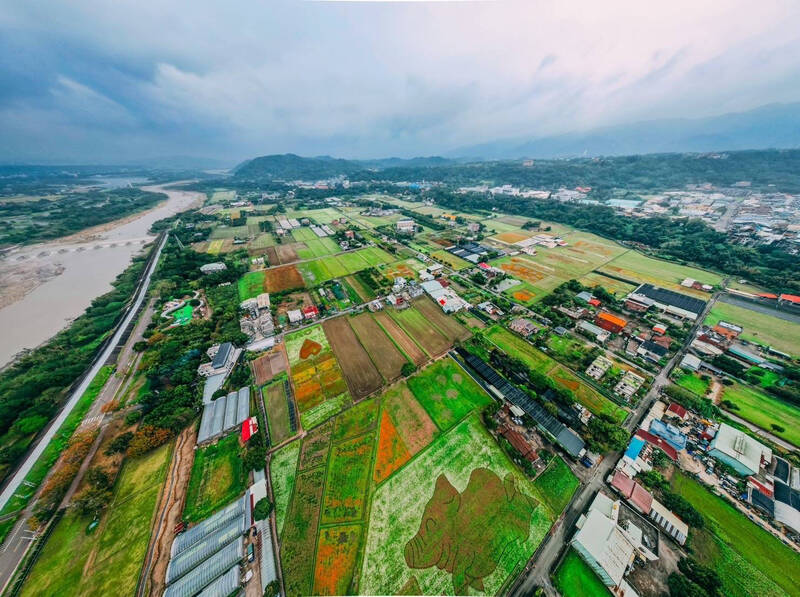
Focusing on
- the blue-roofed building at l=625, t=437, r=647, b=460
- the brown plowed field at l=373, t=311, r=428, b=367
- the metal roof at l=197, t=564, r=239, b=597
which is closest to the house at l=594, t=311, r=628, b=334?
the blue-roofed building at l=625, t=437, r=647, b=460

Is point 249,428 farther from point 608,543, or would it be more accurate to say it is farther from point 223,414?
point 608,543

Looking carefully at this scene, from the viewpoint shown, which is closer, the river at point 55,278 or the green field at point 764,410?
the green field at point 764,410

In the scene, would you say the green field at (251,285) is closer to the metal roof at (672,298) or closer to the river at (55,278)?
the river at (55,278)

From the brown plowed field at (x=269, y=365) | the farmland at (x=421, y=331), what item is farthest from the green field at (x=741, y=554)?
the brown plowed field at (x=269, y=365)

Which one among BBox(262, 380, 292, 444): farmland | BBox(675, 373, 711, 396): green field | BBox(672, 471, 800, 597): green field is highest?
BBox(262, 380, 292, 444): farmland

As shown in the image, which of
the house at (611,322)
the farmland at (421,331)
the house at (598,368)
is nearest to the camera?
the house at (598,368)

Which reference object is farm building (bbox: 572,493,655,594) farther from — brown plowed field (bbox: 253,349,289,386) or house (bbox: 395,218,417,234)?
house (bbox: 395,218,417,234)

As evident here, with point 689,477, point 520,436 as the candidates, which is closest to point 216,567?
point 520,436
